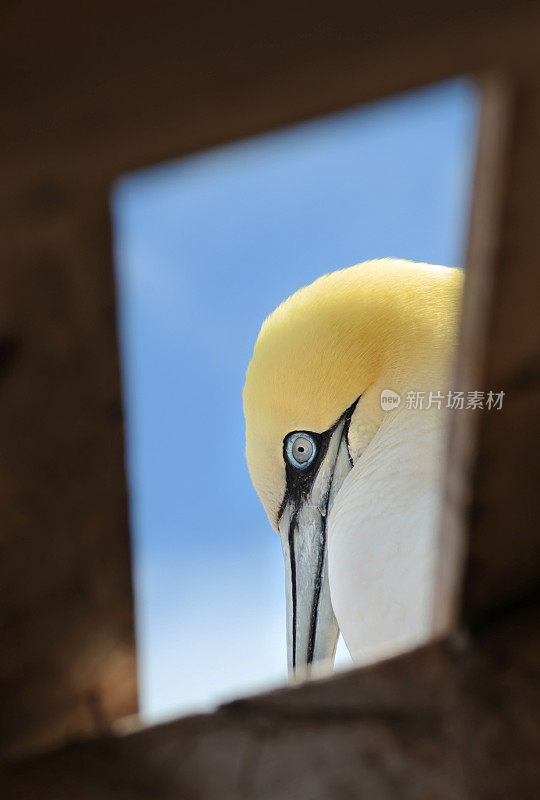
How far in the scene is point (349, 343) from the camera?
2.45 m

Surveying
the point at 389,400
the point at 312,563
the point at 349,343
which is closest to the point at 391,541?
the point at 389,400

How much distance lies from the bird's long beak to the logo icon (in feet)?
0.76

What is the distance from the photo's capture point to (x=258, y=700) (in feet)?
2.85

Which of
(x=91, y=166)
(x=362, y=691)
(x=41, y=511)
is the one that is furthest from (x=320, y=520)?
(x=91, y=166)

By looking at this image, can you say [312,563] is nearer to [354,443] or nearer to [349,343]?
[354,443]

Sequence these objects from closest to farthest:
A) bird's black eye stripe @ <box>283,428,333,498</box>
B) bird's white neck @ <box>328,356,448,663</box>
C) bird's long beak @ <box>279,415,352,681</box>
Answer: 1. bird's white neck @ <box>328,356,448,663</box>
2. bird's long beak @ <box>279,415,352,681</box>
3. bird's black eye stripe @ <box>283,428,333,498</box>

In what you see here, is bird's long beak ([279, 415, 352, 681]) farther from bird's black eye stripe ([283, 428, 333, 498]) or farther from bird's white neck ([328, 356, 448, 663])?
bird's white neck ([328, 356, 448, 663])

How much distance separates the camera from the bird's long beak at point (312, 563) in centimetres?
256

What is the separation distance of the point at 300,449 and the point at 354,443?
230 mm

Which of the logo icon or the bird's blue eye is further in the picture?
the bird's blue eye

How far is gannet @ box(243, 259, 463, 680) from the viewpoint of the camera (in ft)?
6.15

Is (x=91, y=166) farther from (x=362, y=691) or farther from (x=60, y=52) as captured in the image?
(x=362, y=691)

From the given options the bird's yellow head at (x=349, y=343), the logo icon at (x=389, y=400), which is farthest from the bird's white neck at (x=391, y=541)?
the bird's yellow head at (x=349, y=343)

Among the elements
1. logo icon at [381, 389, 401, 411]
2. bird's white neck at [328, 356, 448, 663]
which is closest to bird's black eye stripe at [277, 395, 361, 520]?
logo icon at [381, 389, 401, 411]
